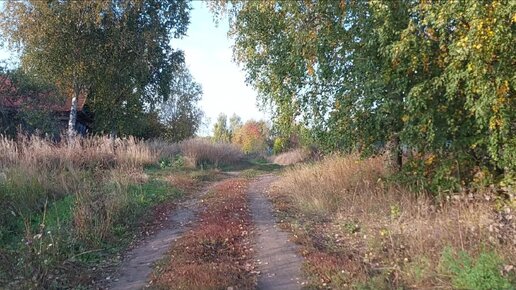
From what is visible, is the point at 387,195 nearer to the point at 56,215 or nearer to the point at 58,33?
the point at 56,215

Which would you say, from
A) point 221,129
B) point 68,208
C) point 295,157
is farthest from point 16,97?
point 221,129

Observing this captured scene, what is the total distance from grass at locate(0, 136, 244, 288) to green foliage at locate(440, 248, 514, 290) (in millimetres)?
4584

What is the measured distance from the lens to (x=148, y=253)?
7.74 meters

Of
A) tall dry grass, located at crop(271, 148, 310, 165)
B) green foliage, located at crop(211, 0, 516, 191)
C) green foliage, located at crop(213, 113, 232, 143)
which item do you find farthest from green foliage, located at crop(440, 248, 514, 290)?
green foliage, located at crop(213, 113, 232, 143)

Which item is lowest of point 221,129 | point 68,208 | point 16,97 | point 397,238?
point 68,208

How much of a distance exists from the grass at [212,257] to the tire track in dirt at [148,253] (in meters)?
0.20

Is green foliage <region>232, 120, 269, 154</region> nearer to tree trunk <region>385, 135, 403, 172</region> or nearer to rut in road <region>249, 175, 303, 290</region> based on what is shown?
tree trunk <region>385, 135, 403, 172</region>

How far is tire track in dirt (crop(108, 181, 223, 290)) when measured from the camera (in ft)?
21.2

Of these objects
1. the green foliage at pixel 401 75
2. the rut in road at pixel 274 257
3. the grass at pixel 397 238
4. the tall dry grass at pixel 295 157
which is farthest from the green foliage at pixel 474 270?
the tall dry grass at pixel 295 157

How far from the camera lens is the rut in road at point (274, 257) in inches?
244

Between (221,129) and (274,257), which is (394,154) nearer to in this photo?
(274,257)

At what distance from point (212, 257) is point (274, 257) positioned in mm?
930

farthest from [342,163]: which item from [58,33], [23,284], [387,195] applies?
[58,33]

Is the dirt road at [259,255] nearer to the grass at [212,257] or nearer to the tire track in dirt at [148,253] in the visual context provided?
the tire track in dirt at [148,253]
